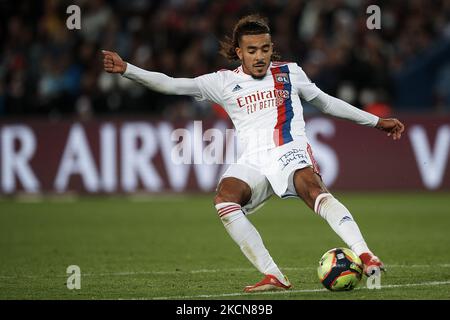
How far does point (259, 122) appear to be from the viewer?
855cm

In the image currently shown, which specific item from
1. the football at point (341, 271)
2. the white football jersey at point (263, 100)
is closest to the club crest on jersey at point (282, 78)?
the white football jersey at point (263, 100)

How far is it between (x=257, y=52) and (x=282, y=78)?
0.32 metres

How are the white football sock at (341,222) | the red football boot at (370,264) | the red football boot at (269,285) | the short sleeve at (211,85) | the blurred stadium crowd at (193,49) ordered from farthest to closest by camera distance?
the blurred stadium crowd at (193,49) < the short sleeve at (211,85) < the red football boot at (269,285) < the white football sock at (341,222) < the red football boot at (370,264)

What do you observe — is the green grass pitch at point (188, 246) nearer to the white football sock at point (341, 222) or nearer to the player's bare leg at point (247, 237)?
the player's bare leg at point (247, 237)

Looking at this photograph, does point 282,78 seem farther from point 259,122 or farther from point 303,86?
point 259,122

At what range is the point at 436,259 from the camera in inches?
410

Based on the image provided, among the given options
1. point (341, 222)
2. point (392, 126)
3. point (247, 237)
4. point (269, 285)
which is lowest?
point (269, 285)

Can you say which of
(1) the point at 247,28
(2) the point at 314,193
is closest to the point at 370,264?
(2) the point at 314,193

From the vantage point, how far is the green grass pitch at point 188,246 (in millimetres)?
8344

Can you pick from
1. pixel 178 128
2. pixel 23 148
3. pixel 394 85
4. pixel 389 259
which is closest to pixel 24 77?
pixel 23 148

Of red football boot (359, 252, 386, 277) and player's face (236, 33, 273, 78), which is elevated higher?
player's face (236, 33, 273, 78)

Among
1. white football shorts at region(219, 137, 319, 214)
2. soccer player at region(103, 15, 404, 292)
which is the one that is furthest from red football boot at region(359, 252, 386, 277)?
white football shorts at region(219, 137, 319, 214)

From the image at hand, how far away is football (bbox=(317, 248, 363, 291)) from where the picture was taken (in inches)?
311

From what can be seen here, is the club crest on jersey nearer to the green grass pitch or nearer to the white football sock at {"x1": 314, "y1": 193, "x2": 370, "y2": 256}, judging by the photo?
the white football sock at {"x1": 314, "y1": 193, "x2": 370, "y2": 256}
